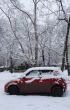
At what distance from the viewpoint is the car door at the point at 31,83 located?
1490cm

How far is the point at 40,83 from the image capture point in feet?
48.7

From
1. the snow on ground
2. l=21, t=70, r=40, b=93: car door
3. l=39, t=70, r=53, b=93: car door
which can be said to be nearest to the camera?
the snow on ground

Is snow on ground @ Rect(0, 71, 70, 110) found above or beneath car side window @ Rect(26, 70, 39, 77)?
beneath

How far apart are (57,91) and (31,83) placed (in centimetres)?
155

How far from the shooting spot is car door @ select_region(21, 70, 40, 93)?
48.9 feet

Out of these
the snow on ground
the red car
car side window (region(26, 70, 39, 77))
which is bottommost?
the snow on ground

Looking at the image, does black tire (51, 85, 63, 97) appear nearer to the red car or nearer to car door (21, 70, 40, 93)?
the red car

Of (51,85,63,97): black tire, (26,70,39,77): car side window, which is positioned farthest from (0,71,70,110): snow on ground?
(26,70,39,77): car side window

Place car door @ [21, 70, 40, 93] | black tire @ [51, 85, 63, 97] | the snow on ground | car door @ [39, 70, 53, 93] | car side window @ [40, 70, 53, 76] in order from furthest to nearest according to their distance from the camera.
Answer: car side window @ [40, 70, 53, 76], car door @ [21, 70, 40, 93], car door @ [39, 70, 53, 93], black tire @ [51, 85, 63, 97], the snow on ground

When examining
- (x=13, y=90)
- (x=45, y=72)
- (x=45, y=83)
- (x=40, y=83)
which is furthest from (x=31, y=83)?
(x=13, y=90)
